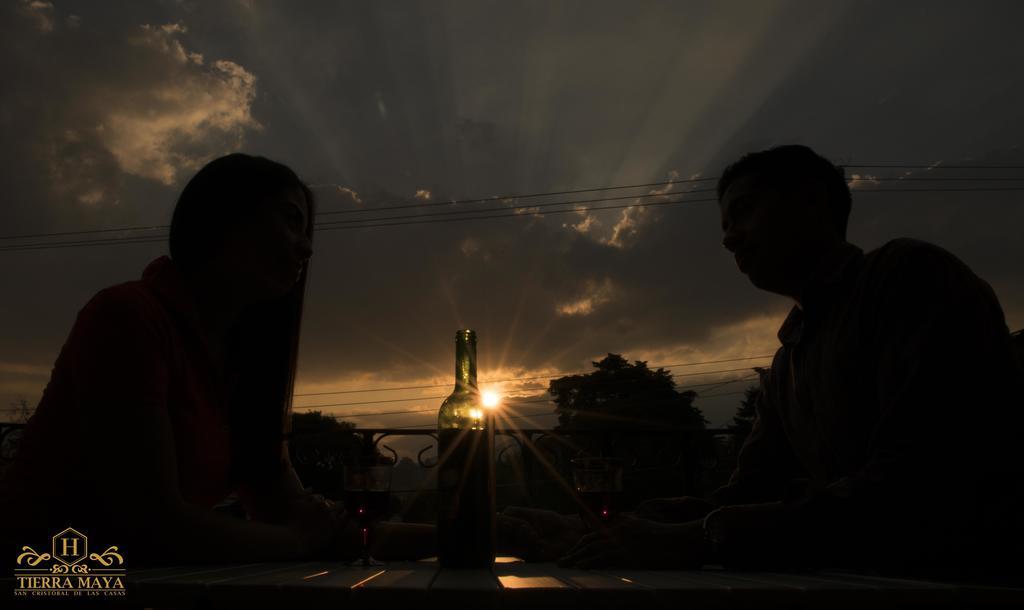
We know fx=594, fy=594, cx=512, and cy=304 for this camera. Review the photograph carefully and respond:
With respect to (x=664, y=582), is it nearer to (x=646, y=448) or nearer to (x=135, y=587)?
A: (x=135, y=587)

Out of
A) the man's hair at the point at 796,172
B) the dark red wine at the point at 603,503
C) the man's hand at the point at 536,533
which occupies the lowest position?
the man's hand at the point at 536,533

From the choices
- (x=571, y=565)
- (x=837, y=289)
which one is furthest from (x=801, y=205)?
(x=571, y=565)

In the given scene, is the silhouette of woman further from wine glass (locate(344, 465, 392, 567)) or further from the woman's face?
wine glass (locate(344, 465, 392, 567))

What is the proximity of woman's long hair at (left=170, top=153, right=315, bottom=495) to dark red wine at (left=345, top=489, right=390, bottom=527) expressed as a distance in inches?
28.1

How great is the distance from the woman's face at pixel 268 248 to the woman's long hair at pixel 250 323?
0.04m

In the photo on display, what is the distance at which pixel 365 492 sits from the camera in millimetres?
1750

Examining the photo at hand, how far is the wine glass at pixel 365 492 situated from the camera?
1.74 meters

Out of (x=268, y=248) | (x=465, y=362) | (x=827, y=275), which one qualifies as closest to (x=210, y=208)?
(x=268, y=248)

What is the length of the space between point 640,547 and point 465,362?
0.74m

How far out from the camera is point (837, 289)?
2271 millimetres

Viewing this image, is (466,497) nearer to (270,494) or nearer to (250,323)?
(270,494)

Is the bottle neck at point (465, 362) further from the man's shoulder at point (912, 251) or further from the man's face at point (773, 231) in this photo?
the man's shoulder at point (912, 251)

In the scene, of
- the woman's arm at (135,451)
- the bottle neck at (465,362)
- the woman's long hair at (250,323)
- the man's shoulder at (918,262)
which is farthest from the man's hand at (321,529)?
the man's shoulder at (918,262)

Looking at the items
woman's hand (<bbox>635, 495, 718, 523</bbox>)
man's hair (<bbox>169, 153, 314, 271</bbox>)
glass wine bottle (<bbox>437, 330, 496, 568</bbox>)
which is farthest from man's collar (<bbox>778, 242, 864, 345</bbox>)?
man's hair (<bbox>169, 153, 314, 271</bbox>)
